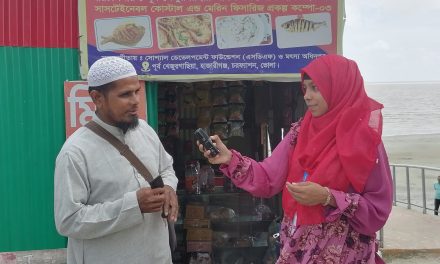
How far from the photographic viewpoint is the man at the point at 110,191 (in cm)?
204

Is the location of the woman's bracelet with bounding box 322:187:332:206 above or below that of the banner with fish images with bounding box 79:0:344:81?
below

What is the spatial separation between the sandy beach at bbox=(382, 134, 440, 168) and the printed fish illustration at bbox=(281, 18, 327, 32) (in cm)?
2044

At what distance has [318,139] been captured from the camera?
220 cm

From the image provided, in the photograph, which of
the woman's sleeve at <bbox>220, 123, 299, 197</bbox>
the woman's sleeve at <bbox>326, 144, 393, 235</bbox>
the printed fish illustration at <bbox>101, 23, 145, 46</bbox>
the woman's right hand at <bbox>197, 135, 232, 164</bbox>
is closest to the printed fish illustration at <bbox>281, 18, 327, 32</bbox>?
the printed fish illustration at <bbox>101, 23, 145, 46</bbox>

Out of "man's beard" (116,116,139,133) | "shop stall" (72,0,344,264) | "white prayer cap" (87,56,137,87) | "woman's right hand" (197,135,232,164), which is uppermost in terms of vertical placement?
"shop stall" (72,0,344,264)

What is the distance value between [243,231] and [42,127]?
8.35 feet

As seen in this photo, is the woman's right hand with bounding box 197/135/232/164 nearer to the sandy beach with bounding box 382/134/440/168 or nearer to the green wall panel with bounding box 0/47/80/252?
the green wall panel with bounding box 0/47/80/252

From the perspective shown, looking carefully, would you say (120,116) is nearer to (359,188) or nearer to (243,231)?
(359,188)

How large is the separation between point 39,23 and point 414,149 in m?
29.3

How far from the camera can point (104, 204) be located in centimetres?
208

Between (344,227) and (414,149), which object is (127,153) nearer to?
(344,227)

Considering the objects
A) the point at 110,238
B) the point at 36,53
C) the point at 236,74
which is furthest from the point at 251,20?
the point at 110,238

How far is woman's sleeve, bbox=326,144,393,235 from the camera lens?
2.10m

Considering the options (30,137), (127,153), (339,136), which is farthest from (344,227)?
(30,137)
